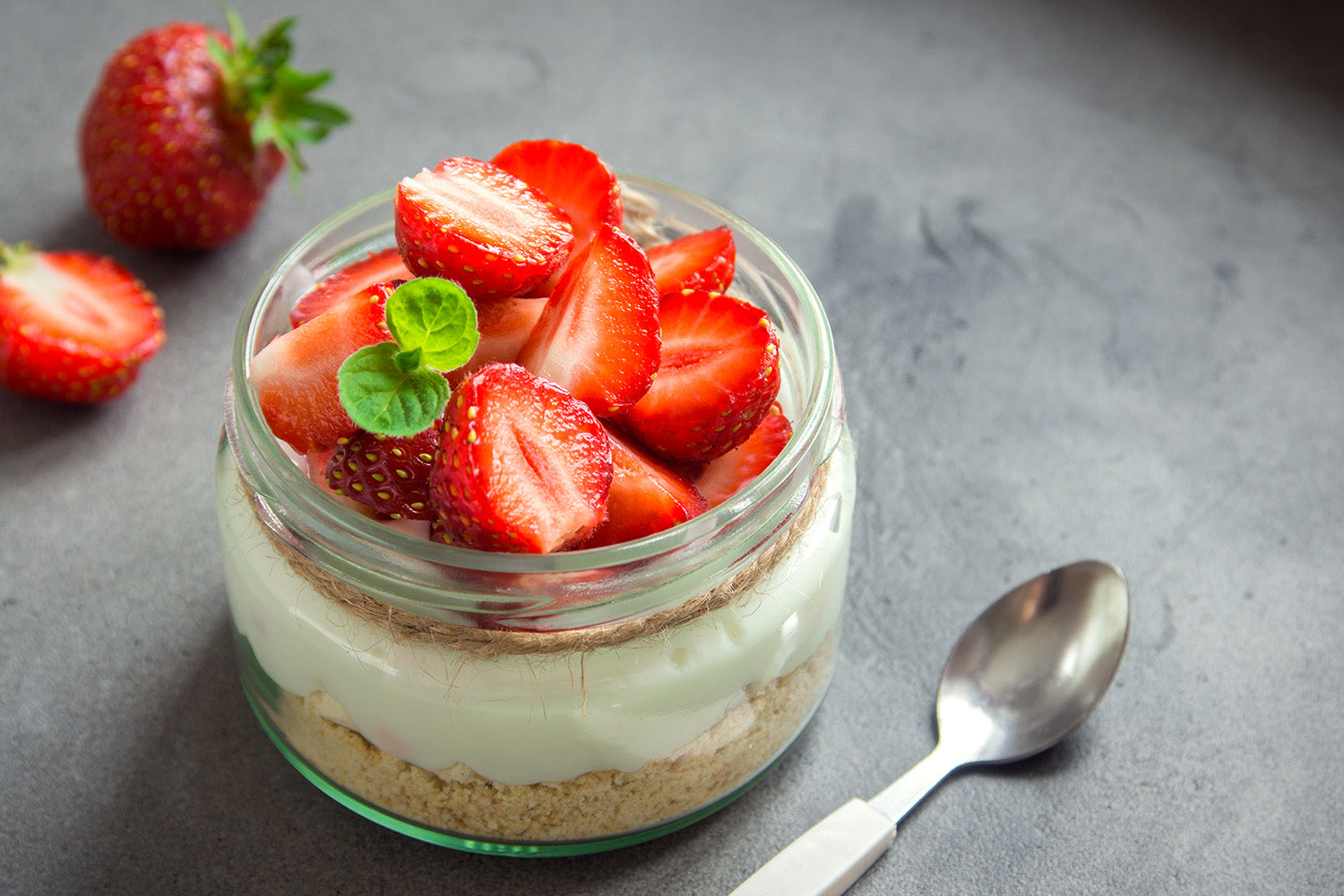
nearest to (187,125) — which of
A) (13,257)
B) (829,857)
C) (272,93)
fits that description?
(272,93)

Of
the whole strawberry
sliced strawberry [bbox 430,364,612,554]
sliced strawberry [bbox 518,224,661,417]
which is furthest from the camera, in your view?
the whole strawberry

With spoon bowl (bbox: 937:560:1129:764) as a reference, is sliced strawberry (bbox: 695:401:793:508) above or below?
above

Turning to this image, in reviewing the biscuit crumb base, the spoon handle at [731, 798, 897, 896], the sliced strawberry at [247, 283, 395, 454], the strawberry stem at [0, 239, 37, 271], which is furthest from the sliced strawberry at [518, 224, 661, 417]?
the strawberry stem at [0, 239, 37, 271]

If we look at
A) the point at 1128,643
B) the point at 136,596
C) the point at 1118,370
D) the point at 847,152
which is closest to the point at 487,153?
the point at 847,152

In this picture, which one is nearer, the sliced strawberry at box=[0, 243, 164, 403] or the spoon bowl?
the spoon bowl

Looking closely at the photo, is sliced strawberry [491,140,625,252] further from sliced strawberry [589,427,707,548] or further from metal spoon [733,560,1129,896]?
metal spoon [733,560,1129,896]

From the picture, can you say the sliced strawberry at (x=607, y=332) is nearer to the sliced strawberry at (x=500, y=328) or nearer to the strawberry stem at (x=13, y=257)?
the sliced strawberry at (x=500, y=328)

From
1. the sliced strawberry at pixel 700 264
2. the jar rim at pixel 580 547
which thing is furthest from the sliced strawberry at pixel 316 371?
the sliced strawberry at pixel 700 264
